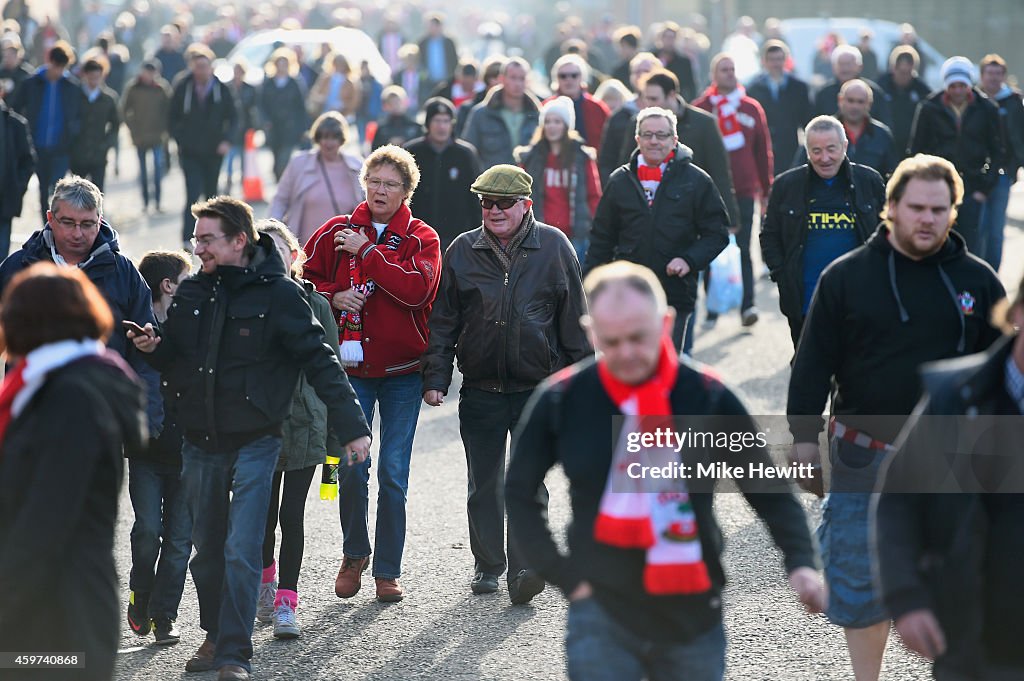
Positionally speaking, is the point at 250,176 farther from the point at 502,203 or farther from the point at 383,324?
the point at 502,203

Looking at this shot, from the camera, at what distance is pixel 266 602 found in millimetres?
7656

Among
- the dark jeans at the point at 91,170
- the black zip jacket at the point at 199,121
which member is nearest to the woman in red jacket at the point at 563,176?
the black zip jacket at the point at 199,121

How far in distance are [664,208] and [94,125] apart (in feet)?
32.1

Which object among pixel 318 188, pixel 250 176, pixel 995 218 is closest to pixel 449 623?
pixel 318 188

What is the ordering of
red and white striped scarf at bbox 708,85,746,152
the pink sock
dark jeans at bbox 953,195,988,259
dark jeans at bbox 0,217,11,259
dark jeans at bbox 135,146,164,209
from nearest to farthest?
the pink sock
dark jeans at bbox 953,195,988,259
red and white striped scarf at bbox 708,85,746,152
dark jeans at bbox 0,217,11,259
dark jeans at bbox 135,146,164,209

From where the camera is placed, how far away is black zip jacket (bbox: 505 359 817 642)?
4543 mm

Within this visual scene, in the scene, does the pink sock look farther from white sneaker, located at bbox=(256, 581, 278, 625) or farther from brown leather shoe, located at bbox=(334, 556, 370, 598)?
brown leather shoe, located at bbox=(334, 556, 370, 598)

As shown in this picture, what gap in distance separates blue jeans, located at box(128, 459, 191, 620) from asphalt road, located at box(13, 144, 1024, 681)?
22cm

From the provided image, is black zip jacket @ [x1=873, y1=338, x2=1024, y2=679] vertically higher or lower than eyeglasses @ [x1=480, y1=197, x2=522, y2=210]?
lower

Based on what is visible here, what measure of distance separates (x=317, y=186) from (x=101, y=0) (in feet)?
142

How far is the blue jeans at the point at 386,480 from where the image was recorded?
26.1 ft

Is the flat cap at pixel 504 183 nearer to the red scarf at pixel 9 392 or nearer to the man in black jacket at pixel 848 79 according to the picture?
the red scarf at pixel 9 392

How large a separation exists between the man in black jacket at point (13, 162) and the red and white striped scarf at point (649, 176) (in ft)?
20.2

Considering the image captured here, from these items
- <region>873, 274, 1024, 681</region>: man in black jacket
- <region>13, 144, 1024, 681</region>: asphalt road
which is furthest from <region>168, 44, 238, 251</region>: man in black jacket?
<region>873, 274, 1024, 681</region>: man in black jacket
